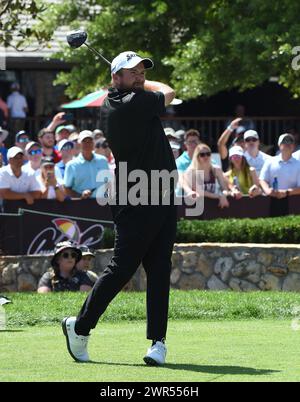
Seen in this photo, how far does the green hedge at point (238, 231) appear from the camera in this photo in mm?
15543

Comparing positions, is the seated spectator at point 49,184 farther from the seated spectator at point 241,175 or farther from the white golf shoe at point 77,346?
the white golf shoe at point 77,346

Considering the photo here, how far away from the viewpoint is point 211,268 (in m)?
15.5

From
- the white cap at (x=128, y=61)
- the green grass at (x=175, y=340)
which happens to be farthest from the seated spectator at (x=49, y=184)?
the white cap at (x=128, y=61)

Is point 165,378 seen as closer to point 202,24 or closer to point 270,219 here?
point 270,219

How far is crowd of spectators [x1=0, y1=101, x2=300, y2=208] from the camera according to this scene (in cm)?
1583

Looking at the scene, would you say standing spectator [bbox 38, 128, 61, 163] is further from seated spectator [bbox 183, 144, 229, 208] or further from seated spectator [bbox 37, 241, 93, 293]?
seated spectator [bbox 37, 241, 93, 293]

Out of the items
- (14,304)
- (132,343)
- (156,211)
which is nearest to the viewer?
(156,211)

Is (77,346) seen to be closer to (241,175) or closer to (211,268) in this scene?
(211,268)

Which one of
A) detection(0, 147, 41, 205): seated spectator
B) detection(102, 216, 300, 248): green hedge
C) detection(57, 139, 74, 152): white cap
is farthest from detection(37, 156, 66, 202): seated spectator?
detection(57, 139, 74, 152): white cap

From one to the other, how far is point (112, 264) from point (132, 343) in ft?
3.37

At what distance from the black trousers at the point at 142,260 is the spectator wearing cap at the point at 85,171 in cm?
824

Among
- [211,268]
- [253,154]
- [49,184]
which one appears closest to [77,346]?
[211,268]

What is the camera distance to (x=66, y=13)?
23.5 meters

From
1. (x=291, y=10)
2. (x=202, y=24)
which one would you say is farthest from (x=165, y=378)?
(x=202, y=24)
